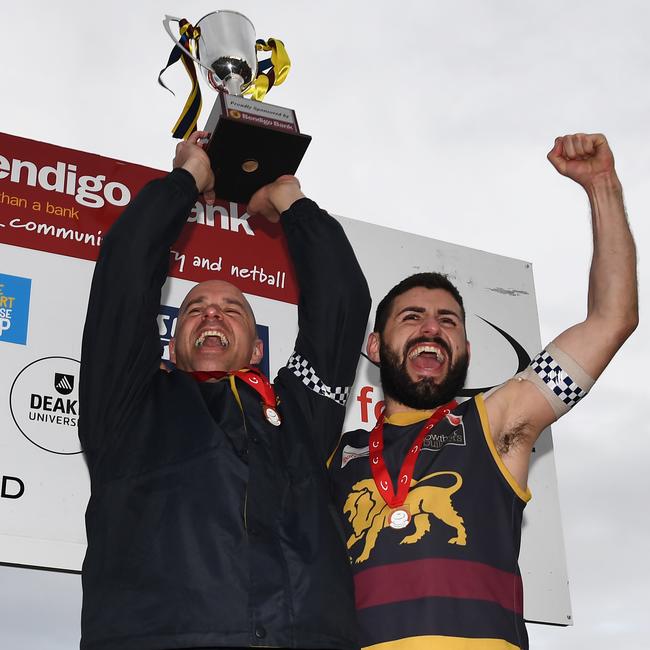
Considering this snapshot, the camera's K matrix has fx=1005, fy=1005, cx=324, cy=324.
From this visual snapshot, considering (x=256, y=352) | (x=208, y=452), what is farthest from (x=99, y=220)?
(x=208, y=452)

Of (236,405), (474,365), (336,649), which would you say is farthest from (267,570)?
(474,365)

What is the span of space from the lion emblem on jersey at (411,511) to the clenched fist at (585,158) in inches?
35.7

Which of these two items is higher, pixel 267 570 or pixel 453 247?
pixel 453 247

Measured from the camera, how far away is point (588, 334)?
2.52 meters

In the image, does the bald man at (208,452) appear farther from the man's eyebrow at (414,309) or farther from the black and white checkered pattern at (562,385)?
the black and white checkered pattern at (562,385)

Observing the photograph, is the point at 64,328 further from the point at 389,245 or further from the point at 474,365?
the point at 474,365

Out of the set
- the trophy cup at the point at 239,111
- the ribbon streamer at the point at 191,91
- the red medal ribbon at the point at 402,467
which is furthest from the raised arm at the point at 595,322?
the ribbon streamer at the point at 191,91

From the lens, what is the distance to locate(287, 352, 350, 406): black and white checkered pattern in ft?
8.06

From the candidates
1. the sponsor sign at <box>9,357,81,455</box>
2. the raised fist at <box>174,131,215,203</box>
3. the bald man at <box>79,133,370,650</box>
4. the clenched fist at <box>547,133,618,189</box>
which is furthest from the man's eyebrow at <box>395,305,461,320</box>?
the sponsor sign at <box>9,357,81,455</box>

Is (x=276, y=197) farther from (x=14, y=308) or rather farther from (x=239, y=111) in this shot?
(x=14, y=308)

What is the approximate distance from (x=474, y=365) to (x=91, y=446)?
84.5 inches

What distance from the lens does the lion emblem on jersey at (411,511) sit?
2291 millimetres

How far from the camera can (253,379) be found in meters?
2.36

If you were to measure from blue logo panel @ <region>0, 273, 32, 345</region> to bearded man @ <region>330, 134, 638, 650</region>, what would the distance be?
1132 millimetres
